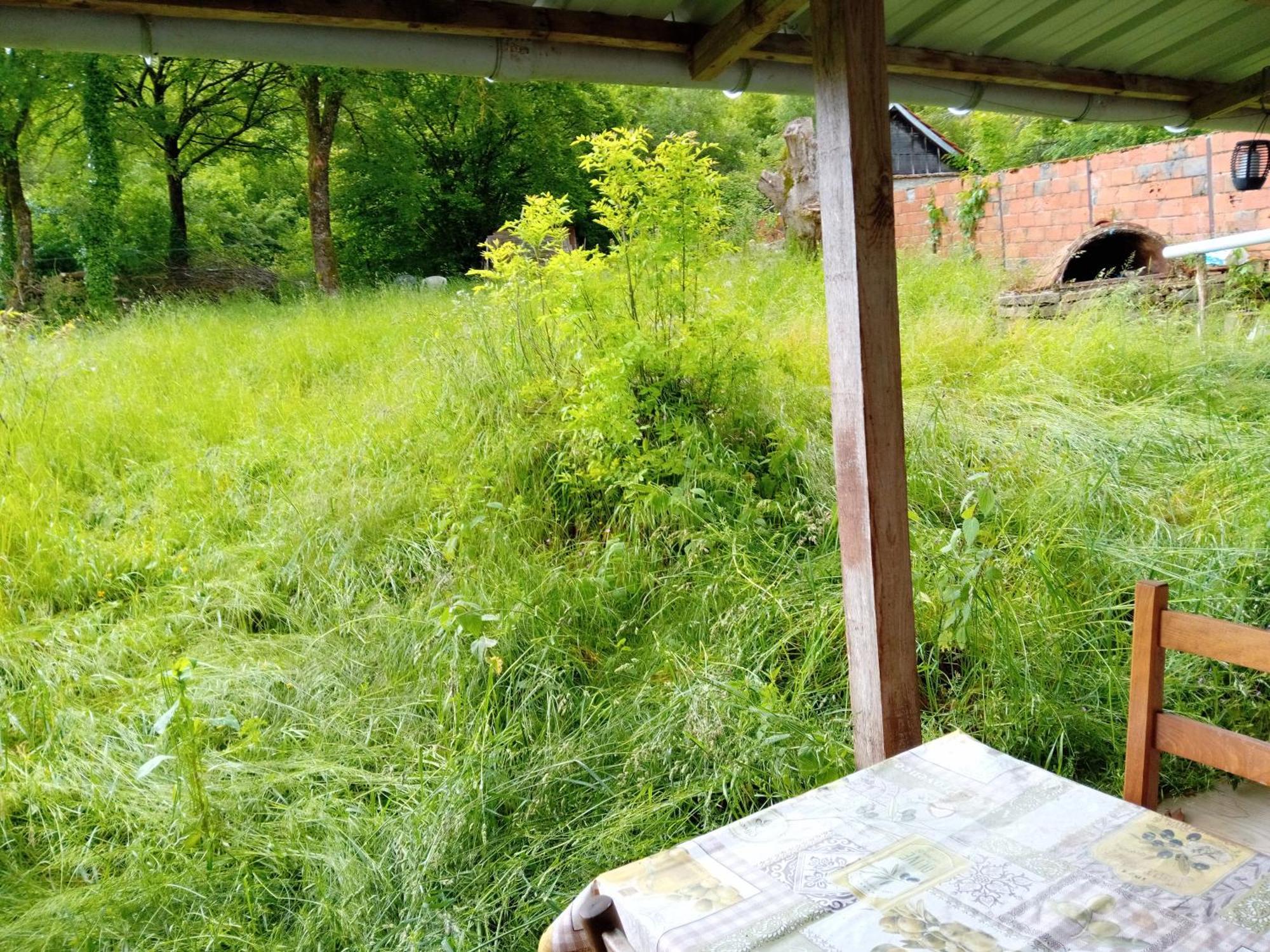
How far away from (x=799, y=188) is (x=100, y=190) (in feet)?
31.6

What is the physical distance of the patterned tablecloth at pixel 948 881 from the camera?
1.27 m

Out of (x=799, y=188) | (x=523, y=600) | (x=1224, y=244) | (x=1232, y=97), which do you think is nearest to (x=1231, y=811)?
(x=523, y=600)

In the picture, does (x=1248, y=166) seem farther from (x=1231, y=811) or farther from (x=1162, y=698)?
(x=1162, y=698)

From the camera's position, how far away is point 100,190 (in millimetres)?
12625

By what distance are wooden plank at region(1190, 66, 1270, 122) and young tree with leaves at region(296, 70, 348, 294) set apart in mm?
10071

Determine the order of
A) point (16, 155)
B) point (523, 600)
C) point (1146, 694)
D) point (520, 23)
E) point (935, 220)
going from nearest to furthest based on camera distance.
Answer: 1. point (1146, 694)
2. point (520, 23)
3. point (523, 600)
4. point (935, 220)
5. point (16, 155)

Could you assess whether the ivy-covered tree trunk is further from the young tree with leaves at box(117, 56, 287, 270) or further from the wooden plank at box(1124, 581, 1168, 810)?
the wooden plank at box(1124, 581, 1168, 810)

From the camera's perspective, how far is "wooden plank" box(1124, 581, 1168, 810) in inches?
67.6

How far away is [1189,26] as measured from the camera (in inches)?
143

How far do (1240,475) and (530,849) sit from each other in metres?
3.34

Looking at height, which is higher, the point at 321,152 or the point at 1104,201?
the point at 321,152

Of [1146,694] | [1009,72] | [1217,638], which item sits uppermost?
[1009,72]

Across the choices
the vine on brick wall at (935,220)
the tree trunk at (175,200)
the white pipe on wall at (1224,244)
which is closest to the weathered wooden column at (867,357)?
the white pipe on wall at (1224,244)

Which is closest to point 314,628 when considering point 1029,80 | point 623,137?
point 623,137
